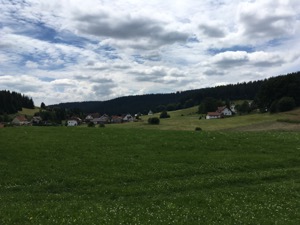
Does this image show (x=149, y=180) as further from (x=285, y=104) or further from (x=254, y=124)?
(x=285, y=104)

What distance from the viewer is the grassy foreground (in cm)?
1589

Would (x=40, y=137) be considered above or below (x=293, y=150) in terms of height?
above

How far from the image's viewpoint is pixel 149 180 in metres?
22.9

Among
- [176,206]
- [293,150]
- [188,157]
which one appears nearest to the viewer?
[176,206]

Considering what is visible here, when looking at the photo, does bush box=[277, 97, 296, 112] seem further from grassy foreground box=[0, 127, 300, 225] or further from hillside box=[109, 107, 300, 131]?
grassy foreground box=[0, 127, 300, 225]

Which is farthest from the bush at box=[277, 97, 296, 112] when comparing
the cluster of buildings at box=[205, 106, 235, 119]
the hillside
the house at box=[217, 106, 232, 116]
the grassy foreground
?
the grassy foreground

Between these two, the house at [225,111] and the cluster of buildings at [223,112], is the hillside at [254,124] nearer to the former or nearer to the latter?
the cluster of buildings at [223,112]

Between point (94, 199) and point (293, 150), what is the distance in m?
22.0

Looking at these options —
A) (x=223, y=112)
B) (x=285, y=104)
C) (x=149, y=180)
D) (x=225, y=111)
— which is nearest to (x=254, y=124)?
(x=285, y=104)

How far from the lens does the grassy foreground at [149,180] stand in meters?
15.9

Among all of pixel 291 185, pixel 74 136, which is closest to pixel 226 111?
pixel 74 136

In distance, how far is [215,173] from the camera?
2492 centimetres

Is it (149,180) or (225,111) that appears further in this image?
(225,111)

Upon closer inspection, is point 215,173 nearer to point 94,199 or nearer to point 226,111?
point 94,199
